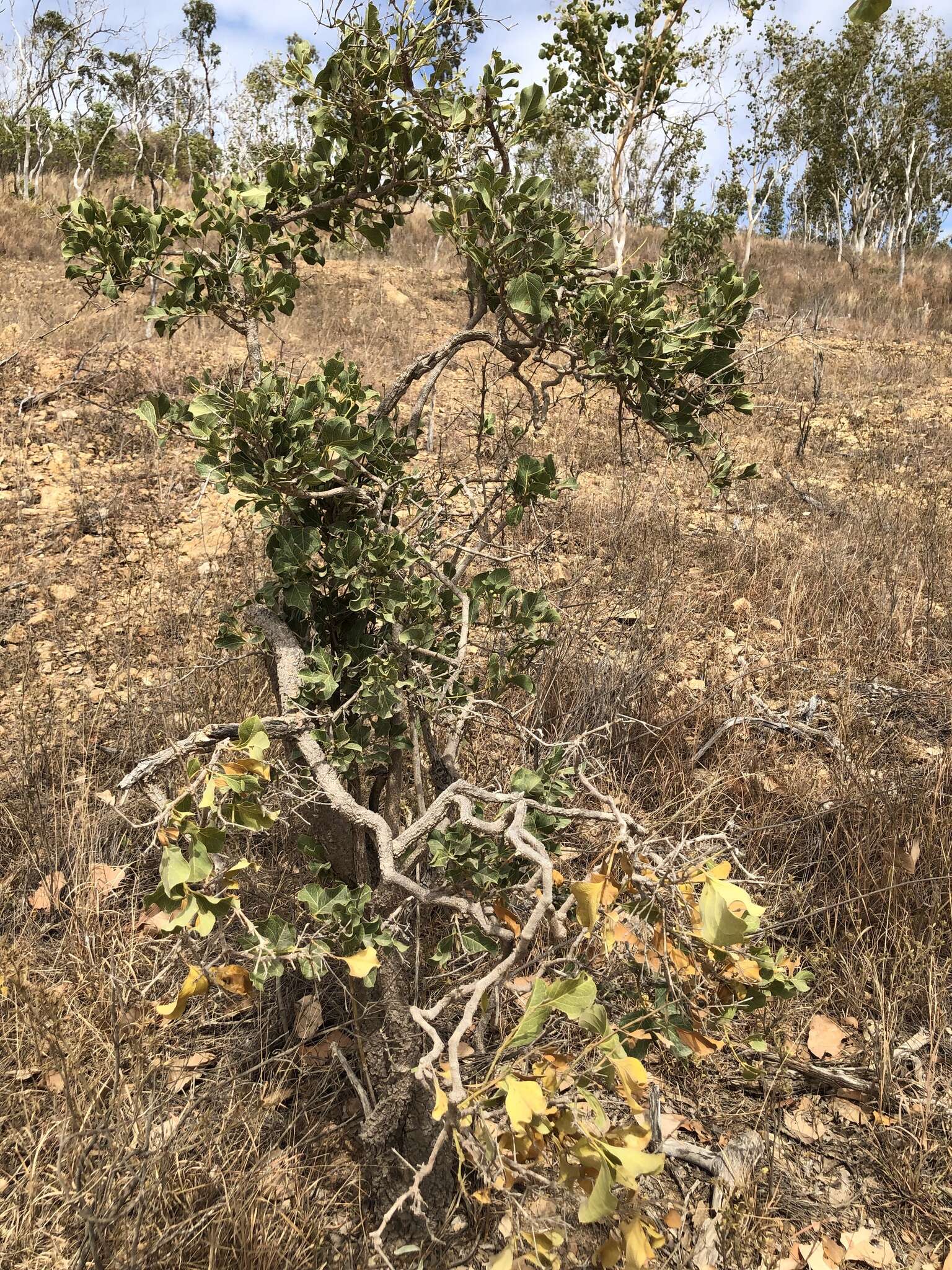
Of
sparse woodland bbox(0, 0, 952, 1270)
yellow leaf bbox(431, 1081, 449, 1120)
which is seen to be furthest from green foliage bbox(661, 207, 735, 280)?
yellow leaf bbox(431, 1081, 449, 1120)

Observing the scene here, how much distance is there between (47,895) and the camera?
6.86 ft

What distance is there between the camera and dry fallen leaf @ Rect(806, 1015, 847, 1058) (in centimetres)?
193

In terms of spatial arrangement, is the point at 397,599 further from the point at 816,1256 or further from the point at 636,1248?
the point at 816,1256

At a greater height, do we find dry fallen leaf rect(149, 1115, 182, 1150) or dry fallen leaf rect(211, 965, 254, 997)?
dry fallen leaf rect(211, 965, 254, 997)

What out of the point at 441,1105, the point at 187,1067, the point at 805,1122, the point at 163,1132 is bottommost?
the point at 805,1122

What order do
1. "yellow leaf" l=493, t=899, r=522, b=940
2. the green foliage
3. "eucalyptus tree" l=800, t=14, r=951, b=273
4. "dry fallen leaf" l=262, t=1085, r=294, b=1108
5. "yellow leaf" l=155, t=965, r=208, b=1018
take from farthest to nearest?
"eucalyptus tree" l=800, t=14, r=951, b=273 < the green foliage < "dry fallen leaf" l=262, t=1085, r=294, b=1108 < "yellow leaf" l=493, t=899, r=522, b=940 < "yellow leaf" l=155, t=965, r=208, b=1018

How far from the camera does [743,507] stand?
5.43m

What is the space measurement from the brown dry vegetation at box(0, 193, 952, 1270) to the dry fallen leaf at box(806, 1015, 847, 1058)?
0.10 ft

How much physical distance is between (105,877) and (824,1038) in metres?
2.01

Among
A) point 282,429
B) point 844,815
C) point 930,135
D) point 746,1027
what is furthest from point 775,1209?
point 930,135

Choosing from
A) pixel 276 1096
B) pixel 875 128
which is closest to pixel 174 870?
pixel 276 1096

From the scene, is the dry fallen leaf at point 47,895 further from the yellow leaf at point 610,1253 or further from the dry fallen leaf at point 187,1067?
the yellow leaf at point 610,1253

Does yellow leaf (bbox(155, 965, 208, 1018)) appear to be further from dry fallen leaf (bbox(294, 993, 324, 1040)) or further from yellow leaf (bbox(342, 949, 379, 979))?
dry fallen leaf (bbox(294, 993, 324, 1040))

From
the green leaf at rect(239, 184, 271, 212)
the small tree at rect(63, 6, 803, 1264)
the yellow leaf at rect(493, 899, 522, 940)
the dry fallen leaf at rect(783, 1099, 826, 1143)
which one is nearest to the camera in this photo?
the small tree at rect(63, 6, 803, 1264)
